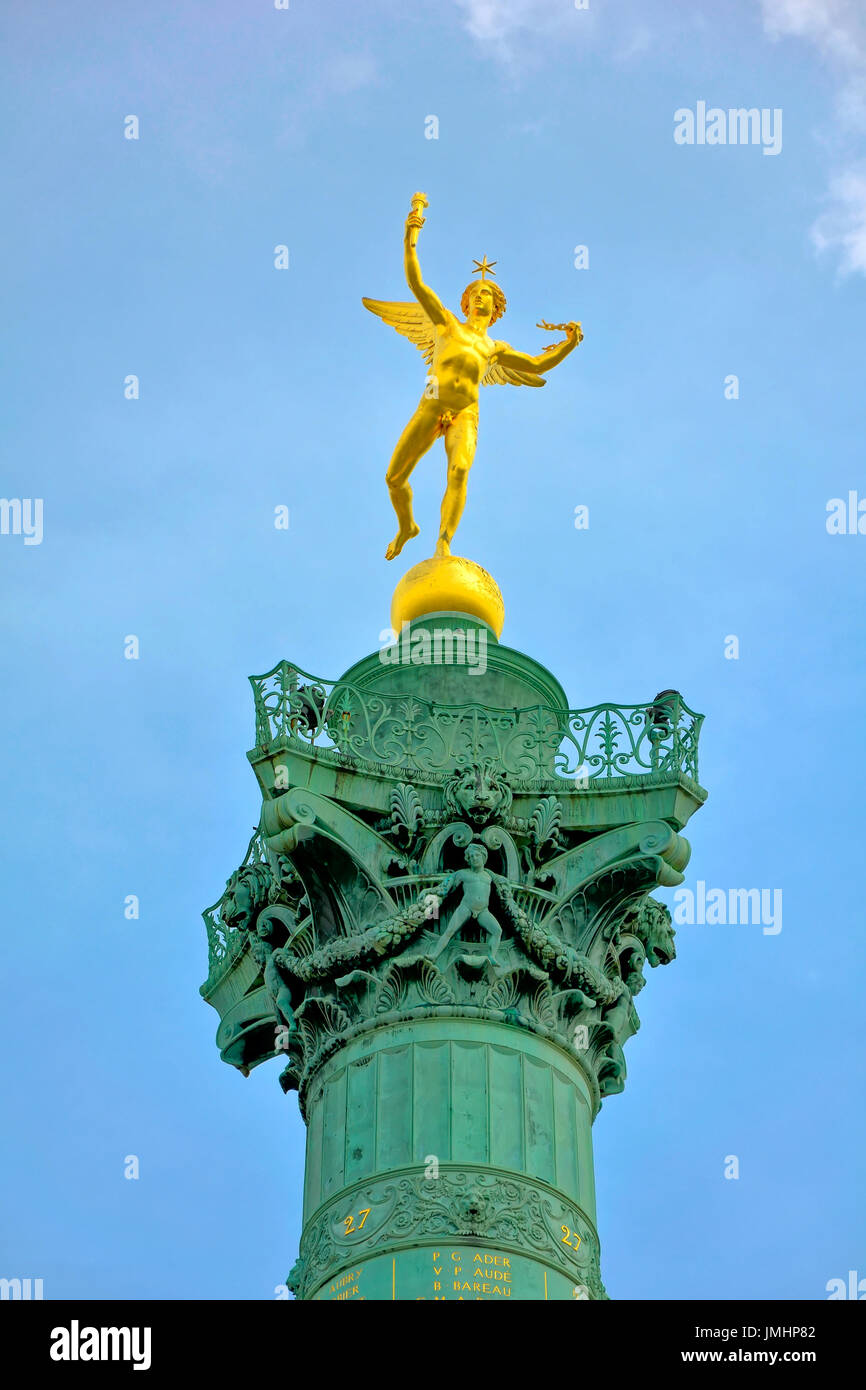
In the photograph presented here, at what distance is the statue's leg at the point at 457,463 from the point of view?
35.9 metres

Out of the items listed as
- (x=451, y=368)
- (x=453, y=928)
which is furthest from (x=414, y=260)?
(x=453, y=928)

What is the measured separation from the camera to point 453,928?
29562 mm

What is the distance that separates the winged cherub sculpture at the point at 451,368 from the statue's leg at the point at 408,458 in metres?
0.01

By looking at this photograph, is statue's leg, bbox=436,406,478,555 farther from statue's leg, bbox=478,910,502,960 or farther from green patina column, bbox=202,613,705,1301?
statue's leg, bbox=478,910,502,960

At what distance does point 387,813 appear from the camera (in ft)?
101

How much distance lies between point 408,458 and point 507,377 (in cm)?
230

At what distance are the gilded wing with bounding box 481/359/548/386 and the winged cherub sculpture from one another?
0.02m

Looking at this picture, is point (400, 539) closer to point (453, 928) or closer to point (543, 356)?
point (543, 356)

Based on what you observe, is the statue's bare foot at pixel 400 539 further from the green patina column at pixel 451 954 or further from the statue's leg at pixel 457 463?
the green patina column at pixel 451 954

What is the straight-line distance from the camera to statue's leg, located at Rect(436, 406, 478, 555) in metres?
35.9

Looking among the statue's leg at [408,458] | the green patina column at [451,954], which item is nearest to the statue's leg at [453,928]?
the green patina column at [451,954]

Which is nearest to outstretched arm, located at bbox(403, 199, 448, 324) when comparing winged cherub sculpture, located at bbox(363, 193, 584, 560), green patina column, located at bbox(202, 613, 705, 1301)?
winged cherub sculpture, located at bbox(363, 193, 584, 560)
